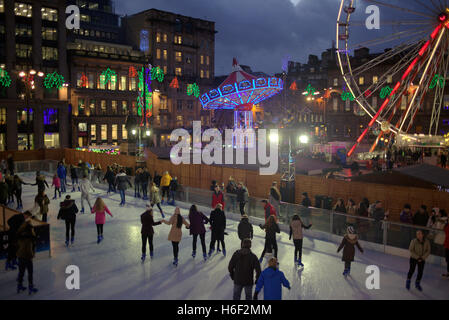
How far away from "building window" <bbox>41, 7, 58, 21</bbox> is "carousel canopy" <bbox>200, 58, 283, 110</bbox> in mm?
29006

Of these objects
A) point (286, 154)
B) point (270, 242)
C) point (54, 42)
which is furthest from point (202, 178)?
point (54, 42)

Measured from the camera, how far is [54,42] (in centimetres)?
5516

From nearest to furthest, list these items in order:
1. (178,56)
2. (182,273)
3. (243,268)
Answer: (243,268) < (182,273) < (178,56)

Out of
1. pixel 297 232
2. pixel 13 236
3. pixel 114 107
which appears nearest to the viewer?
pixel 13 236

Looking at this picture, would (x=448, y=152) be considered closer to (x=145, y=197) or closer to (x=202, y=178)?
(x=202, y=178)

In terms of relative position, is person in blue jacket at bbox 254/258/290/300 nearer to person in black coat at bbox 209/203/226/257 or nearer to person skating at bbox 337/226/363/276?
person skating at bbox 337/226/363/276

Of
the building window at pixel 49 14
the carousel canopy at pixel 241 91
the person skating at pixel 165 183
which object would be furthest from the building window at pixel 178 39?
the person skating at pixel 165 183

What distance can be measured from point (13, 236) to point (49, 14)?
2058 inches

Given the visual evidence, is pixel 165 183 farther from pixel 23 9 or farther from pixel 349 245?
pixel 23 9

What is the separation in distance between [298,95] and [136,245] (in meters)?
71.7

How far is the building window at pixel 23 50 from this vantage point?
52.1 meters

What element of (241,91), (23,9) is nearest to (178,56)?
(23,9)

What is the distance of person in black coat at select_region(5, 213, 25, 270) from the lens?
10.6 metres

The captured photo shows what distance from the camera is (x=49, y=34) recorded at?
2168 inches
